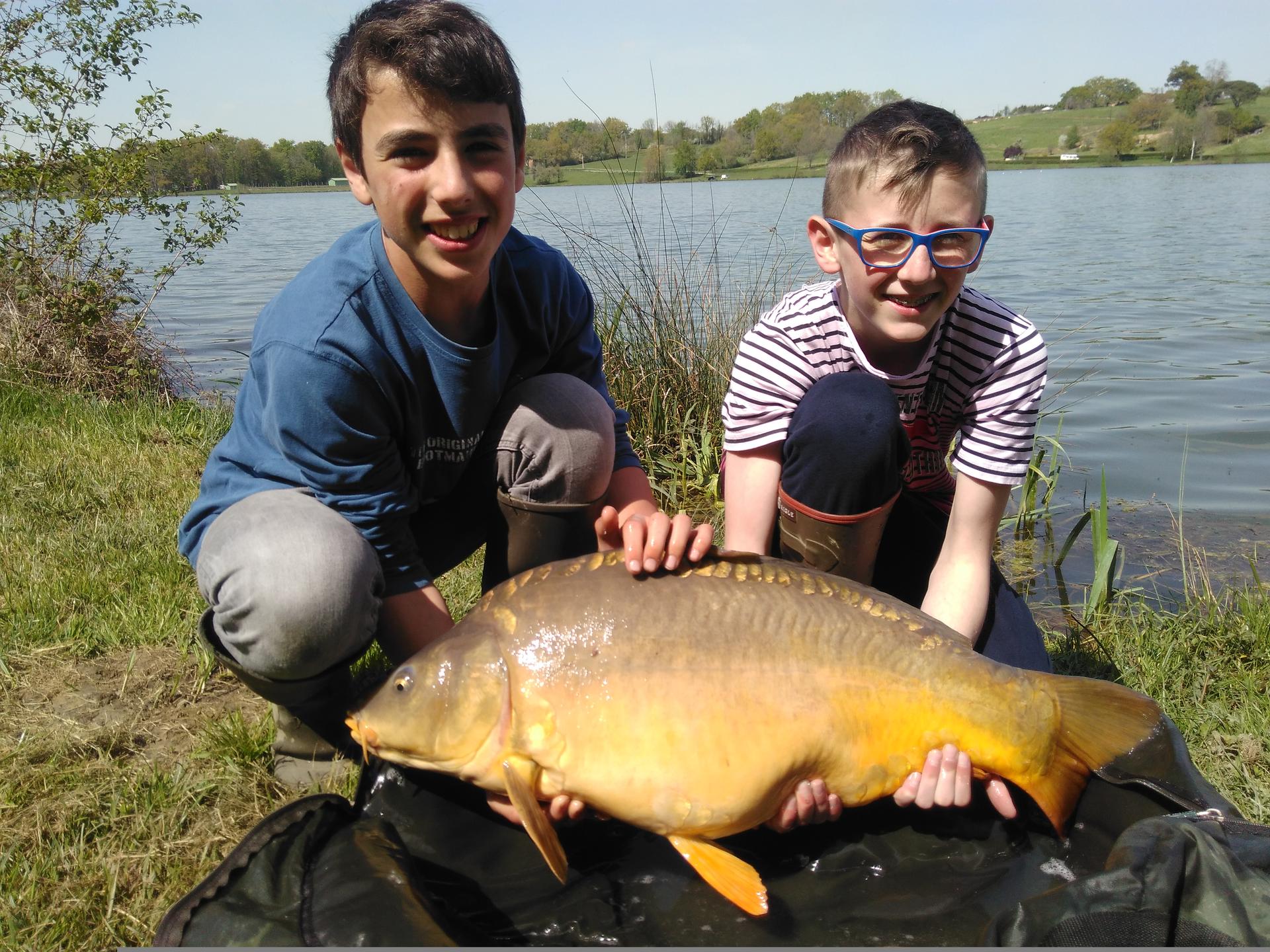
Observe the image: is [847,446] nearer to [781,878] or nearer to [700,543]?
[700,543]

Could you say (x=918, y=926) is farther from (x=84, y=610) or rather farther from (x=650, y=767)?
(x=84, y=610)

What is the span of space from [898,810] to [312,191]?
36.7m

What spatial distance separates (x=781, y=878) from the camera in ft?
5.37

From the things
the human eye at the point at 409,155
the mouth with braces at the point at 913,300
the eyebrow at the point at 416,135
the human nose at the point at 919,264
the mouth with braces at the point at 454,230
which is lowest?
the mouth with braces at the point at 913,300

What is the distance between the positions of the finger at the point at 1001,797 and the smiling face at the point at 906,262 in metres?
0.86

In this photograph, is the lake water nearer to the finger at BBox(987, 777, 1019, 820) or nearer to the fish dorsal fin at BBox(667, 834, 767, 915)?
the finger at BBox(987, 777, 1019, 820)

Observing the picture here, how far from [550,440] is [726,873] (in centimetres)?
95

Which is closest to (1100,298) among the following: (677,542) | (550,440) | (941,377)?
(941,377)

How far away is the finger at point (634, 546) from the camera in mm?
1574

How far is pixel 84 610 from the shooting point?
2.49 m

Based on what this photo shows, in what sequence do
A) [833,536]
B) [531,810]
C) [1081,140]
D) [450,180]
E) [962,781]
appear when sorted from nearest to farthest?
[531,810] → [962,781] → [450,180] → [833,536] → [1081,140]

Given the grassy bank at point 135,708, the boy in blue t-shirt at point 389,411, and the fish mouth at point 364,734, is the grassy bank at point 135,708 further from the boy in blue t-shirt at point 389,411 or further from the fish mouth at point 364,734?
the fish mouth at point 364,734

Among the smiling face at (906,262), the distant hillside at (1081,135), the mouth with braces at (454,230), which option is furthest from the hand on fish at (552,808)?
the distant hillside at (1081,135)

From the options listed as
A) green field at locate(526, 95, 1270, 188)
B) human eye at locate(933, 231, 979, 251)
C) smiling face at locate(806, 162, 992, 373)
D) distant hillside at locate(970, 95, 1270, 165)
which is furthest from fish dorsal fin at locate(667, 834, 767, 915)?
distant hillside at locate(970, 95, 1270, 165)
